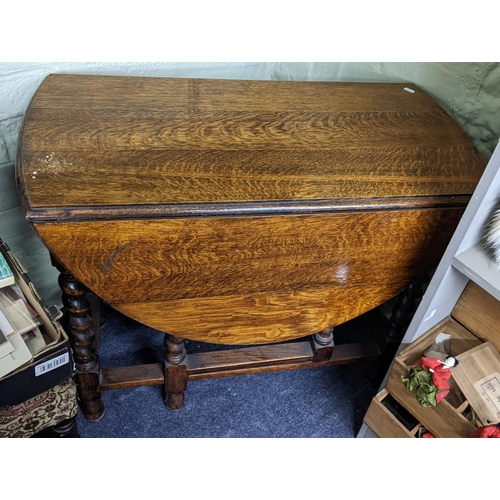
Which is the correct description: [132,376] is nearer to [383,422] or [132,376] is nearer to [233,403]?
[233,403]

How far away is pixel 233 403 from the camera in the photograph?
5.08ft

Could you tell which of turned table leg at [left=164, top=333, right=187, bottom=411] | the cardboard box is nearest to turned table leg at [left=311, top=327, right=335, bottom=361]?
turned table leg at [left=164, top=333, right=187, bottom=411]

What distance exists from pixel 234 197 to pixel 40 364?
0.53m

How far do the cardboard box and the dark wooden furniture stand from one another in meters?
0.08

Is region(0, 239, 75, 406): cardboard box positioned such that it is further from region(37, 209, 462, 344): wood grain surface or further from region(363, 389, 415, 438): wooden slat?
region(363, 389, 415, 438): wooden slat

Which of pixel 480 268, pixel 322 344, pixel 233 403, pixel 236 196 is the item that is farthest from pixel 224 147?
pixel 233 403

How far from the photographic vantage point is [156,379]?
1.45m

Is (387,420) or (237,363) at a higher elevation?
(387,420)

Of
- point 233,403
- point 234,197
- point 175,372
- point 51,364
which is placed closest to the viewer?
point 234,197

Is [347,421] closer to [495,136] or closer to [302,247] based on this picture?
[302,247]

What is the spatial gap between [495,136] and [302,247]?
0.61m

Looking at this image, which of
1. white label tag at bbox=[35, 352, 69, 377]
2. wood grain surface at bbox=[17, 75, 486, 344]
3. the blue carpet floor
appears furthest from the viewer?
the blue carpet floor

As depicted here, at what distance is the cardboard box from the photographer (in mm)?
1078

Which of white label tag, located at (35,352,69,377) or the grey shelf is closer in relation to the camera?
the grey shelf
